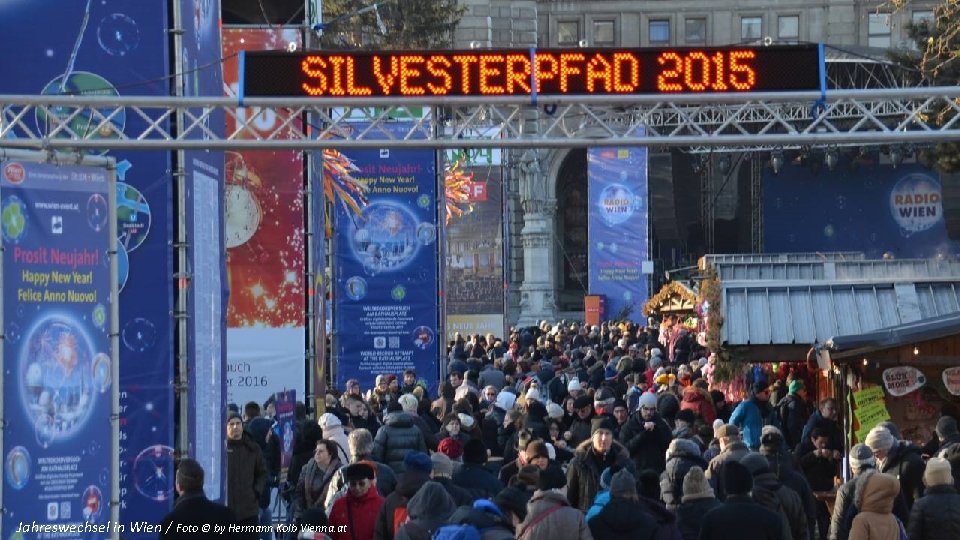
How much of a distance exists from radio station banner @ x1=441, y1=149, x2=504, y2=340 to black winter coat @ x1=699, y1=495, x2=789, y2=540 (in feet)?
85.0

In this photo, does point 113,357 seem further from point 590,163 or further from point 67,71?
point 590,163

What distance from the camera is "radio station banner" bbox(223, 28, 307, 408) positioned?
19.9 meters

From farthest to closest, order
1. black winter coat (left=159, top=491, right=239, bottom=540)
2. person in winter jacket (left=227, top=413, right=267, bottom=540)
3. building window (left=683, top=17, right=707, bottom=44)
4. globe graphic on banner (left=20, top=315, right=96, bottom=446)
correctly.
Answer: building window (left=683, top=17, right=707, bottom=44), person in winter jacket (left=227, top=413, right=267, bottom=540), globe graphic on banner (left=20, top=315, right=96, bottom=446), black winter coat (left=159, top=491, right=239, bottom=540)

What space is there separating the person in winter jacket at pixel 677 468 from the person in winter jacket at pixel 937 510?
175cm

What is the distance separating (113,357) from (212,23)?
4.13m

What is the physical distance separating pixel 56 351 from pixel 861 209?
4421cm

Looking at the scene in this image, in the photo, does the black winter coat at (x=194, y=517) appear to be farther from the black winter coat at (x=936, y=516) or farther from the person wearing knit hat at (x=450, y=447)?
the black winter coat at (x=936, y=516)

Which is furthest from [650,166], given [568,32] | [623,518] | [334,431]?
[623,518]

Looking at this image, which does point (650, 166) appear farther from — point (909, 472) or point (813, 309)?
point (909, 472)

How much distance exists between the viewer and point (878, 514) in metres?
10.8

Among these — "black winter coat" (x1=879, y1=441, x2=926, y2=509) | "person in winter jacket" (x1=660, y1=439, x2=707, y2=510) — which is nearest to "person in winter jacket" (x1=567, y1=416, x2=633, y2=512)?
"person in winter jacket" (x1=660, y1=439, x2=707, y2=510)

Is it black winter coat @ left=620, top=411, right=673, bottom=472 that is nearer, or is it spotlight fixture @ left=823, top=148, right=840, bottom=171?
black winter coat @ left=620, top=411, right=673, bottom=472

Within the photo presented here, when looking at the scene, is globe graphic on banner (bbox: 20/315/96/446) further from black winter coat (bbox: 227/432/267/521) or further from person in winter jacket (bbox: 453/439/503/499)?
black winter coat (bbox: 227/432/267/521)

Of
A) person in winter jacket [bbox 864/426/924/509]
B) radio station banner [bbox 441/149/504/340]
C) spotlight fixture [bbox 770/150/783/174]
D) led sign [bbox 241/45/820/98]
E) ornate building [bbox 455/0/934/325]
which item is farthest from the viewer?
ornate building [bbox 455/0/934/325]
